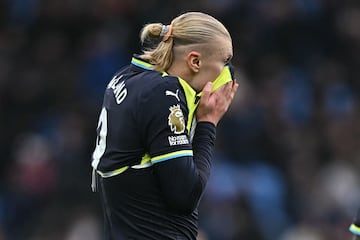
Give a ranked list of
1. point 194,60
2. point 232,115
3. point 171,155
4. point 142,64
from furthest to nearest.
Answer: point 232,115 → point 142,64 → point 194,60 → point 171,155

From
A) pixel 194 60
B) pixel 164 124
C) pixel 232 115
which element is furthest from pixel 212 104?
pixel 232 115

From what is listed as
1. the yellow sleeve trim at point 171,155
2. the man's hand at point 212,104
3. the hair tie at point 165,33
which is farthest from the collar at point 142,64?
the yellow sleeve trim at point 171,155

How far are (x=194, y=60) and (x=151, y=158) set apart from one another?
0.45m

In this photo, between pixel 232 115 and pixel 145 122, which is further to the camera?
pixel 232 115

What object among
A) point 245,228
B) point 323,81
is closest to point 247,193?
point 245,228

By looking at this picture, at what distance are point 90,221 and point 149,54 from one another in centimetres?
613

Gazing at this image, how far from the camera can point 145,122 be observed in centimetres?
400

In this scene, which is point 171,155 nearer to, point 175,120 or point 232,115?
point 175,120

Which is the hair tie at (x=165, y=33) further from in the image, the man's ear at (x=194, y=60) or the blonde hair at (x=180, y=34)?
the man's ear at (x=194, y=60)

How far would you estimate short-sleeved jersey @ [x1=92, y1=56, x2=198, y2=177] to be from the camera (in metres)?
3.98

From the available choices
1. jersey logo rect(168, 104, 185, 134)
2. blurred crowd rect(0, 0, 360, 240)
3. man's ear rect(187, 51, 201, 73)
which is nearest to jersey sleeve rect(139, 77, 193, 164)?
jersey logo rect(168, 104, 185, 134)

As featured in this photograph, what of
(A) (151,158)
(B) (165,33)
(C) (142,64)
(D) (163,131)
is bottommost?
(A) (151,158)

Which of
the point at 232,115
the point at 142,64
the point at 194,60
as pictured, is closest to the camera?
the point at 194,60

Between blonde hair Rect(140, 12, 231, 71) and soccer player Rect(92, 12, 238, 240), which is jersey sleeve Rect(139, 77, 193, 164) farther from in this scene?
blonde hair Rect(140, 12, 231, 71)
